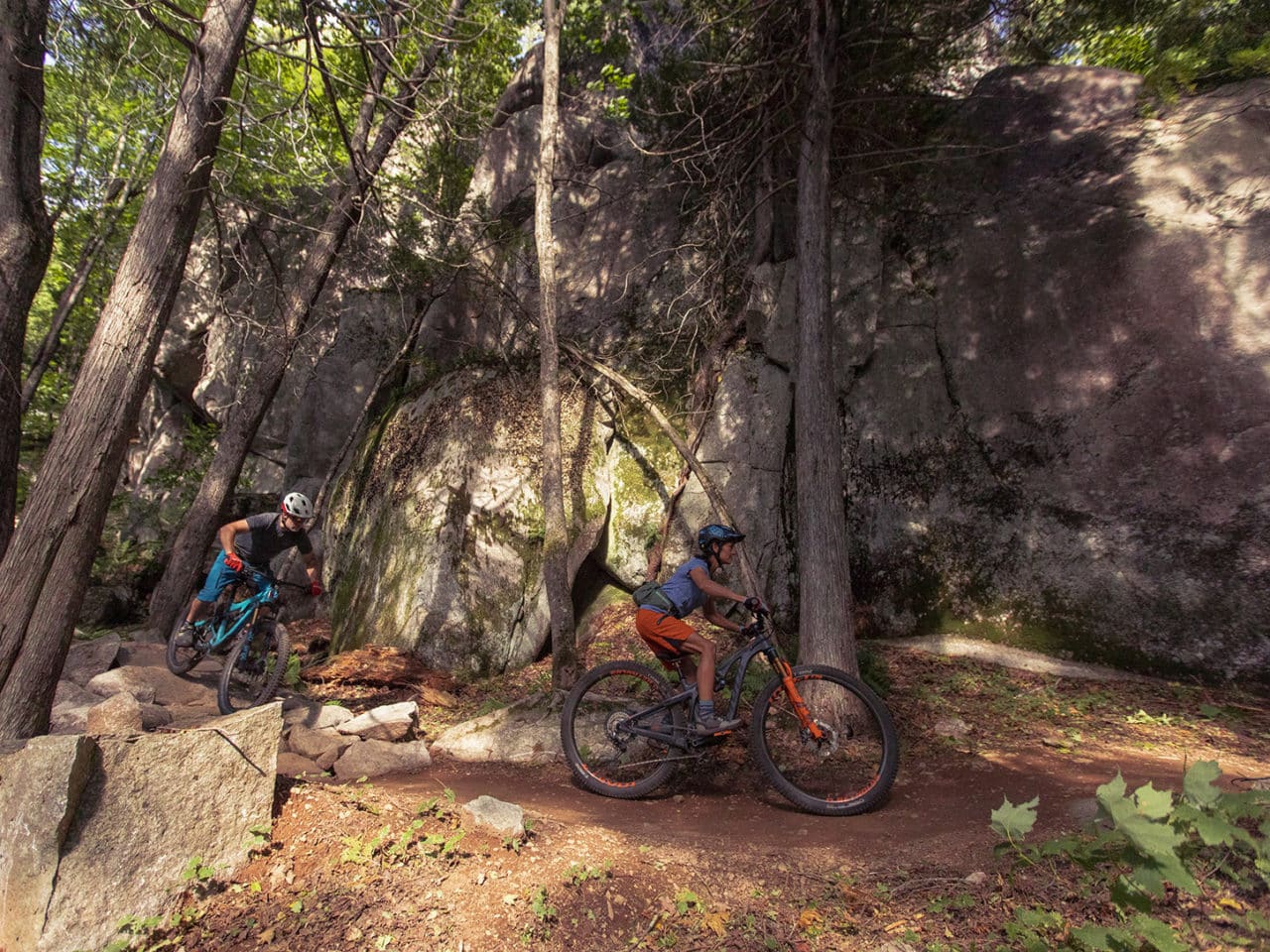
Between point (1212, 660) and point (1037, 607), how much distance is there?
164cm

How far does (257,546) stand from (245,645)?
3.38 feet

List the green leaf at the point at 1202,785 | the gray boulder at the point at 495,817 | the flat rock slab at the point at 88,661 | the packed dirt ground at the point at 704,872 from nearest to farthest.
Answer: the green leaf at the point at 1202,785 < the packed dirt ground at the point at 704,872 < the gray boulder at the point at 495,817 < the flat rock slab at the point at 88,661

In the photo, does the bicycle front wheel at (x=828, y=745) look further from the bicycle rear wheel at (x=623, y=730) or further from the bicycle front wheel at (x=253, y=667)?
the bicycle front wheel at (x=253, y=667)

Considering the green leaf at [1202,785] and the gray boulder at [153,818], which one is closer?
the green leaf at [1202,785]

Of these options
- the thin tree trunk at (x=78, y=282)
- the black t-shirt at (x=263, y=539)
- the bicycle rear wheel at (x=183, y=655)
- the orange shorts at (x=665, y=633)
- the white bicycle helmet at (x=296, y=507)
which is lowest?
the bicycle rear wheel at (x=183, y=655)

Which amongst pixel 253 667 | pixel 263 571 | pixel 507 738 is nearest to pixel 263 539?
pixel 263 571

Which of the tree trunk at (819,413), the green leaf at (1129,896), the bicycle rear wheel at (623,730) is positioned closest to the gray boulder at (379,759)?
the bicycle rear wheel at (623,730)

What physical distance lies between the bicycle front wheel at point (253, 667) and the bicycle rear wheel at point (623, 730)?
3.20 m

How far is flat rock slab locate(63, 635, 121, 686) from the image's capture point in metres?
6.68

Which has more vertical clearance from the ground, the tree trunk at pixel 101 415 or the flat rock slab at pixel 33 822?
the tree trunk at pixel 101 415

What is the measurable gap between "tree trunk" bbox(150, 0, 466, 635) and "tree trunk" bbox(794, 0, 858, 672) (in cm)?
498

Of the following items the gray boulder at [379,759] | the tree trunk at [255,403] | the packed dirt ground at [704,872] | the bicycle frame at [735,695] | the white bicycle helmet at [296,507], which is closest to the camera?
the packed dirt ground at [704,872]

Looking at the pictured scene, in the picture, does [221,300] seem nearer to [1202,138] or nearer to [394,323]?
[394,323]

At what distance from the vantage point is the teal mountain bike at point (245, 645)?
645cm
